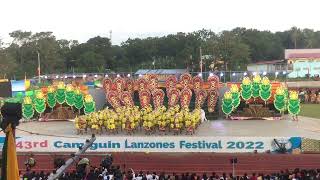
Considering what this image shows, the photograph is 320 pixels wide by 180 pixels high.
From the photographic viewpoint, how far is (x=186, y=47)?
7556 centimetres

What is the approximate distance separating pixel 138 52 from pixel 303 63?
3028 cm

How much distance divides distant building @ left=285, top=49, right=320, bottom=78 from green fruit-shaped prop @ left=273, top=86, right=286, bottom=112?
94.4ft

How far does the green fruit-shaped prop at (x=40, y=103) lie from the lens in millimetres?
31438

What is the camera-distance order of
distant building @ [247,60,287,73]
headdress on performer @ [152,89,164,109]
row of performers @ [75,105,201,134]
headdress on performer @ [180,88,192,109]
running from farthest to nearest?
distant building @ [247,60,287,73] < headdress on performer @ [152,89,164,109] < headdress on performer @ [180,88,192,109] < row of performers @ [75,105,201,134]

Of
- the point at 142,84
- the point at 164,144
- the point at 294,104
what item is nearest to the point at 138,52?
the point at 142,84

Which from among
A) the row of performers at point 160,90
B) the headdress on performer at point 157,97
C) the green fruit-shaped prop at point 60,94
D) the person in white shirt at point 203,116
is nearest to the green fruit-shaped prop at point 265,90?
the row of performers at point 160,90

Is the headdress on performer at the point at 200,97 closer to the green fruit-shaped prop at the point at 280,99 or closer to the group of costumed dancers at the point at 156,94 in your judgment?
the group of costumed dancers at the point at 156,94

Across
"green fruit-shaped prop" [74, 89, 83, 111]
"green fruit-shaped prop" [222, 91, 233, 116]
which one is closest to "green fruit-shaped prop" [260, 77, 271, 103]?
"green fruit-shaped prop" [222, 91, 233, 116]

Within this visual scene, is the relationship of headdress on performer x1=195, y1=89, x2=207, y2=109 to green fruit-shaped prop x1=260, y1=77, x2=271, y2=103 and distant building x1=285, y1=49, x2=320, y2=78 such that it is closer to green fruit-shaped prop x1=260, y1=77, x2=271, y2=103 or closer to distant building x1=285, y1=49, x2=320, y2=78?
green fruit-shaped prop x1=260, y1=77, x2=271, y2=103

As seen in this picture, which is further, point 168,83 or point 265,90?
point 168,83

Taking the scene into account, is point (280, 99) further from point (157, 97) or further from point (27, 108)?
point (27, 108)

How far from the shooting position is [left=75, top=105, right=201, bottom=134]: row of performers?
23703 millimetres

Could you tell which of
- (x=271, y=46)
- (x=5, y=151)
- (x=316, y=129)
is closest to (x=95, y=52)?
(x=271, y=46)

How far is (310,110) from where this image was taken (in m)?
35.9
